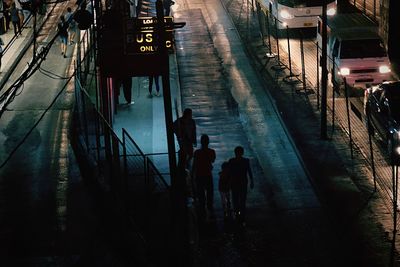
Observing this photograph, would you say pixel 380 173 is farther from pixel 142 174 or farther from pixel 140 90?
pixel 140 90

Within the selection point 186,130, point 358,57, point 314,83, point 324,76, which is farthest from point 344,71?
point 186,130

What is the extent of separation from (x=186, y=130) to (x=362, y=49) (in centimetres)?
1026

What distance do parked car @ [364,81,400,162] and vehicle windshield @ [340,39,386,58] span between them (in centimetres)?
390

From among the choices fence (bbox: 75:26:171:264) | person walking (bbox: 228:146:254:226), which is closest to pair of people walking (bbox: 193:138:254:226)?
person walking (bbox: 228:146:254:226)

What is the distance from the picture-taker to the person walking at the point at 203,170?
17516mm

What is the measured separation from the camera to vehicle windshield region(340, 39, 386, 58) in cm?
2811

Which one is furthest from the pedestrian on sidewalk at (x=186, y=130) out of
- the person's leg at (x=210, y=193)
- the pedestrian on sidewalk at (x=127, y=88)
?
the pedestrian on sidewalk at (x=127, y=88)

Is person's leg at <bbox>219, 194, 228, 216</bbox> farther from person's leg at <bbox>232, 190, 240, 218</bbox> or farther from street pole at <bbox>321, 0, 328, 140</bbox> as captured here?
street pole at <bbox>321, 0, 328, 140</bbox>

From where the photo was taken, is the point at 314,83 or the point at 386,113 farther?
the point at 314,83

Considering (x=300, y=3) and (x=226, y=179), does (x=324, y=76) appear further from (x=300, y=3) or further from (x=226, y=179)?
(x=300, y=3)

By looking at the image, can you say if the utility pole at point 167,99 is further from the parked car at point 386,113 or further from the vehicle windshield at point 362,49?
the vehicle windshield at point 362,49

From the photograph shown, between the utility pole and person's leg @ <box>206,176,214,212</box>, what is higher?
the utility pole

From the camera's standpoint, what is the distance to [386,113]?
2231 centimetres

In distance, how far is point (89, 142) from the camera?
22.1 meters
